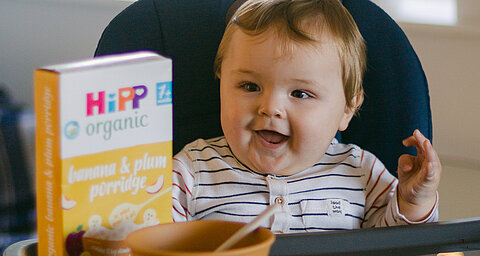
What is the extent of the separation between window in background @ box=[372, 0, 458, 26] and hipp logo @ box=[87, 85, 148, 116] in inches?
70.4

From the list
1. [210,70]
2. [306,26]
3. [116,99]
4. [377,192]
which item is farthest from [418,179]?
[116,99]

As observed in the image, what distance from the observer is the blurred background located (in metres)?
2.17

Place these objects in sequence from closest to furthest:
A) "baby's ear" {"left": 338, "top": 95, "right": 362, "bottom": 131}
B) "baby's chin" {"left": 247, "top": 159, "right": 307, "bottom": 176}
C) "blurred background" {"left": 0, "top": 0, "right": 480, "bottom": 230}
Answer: "baby's chin" {"left": 247, "top": 159, "right": 307, "bottom": 176} < "baby's ear" {"left": 338, "top": 95, "right": 362, "bottom": 131} < "blurred background" {"left": 0, "top": 0, "right": 480, "bottom": 230}

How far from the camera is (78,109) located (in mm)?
599

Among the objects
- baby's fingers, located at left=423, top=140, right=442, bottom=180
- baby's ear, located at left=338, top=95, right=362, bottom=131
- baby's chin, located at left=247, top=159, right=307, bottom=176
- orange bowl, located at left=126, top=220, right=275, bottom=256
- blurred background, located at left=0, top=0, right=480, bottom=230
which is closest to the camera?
orange bowl, located at left=126, top=220, right=275, bottom=256

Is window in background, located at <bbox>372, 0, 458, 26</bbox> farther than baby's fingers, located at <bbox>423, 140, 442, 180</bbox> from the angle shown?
Yes

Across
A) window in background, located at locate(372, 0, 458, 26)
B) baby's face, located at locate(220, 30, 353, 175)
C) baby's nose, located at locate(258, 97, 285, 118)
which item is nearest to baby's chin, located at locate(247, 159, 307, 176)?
baby's face, located at locate(220, 30, 353, 175)

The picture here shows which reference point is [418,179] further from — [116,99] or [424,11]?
[424,11]

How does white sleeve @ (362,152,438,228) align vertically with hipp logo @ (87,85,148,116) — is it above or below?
below

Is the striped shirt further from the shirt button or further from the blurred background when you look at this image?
the blurred background

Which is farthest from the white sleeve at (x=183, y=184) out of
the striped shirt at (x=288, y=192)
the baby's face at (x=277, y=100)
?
the baby's face at (x=277, y=100)

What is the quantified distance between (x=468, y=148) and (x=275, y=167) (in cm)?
131

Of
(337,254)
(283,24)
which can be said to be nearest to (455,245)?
(337,254)

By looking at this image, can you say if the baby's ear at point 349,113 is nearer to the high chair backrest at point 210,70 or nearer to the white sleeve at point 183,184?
the high chair backrest at point 210,70
